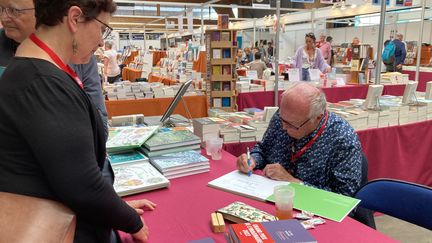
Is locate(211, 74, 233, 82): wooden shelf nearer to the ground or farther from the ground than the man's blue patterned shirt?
farther from the ground

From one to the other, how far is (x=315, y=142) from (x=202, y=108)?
10.2 ft

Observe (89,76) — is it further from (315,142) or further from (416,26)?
(416,26)

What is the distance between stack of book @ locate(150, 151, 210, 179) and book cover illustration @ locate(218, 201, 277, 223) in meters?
0.48

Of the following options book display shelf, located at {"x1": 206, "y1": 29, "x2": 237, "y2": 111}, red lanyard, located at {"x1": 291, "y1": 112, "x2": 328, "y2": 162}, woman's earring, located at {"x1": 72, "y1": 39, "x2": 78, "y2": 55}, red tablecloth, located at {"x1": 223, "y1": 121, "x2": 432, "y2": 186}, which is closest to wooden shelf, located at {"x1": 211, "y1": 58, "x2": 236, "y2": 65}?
book display shelf, located at {"x1": 206, "y1": 29, "x2": 237, "y2": 111}

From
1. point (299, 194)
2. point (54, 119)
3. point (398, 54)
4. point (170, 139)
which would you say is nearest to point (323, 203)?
point (299, 194)

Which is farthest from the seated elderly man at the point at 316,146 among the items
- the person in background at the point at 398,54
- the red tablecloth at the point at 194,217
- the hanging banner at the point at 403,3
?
the person in background at the point at 398,54

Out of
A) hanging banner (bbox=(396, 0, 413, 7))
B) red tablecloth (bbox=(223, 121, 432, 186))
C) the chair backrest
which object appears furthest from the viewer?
hanging banner (bbox=(396, 0, 413, 7))

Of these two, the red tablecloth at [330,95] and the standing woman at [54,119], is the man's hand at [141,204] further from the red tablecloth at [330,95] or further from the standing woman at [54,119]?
the red tablecloth at [330,95]

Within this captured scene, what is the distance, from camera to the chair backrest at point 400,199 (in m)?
1.48

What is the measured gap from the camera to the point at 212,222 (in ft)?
4.18

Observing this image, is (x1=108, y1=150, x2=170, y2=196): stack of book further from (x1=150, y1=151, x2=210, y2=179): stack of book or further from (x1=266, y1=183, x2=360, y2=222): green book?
(x1=266, y1=183, x2=360, y2=222): green book

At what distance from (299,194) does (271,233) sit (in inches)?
18.0

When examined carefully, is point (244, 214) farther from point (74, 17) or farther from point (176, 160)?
point (74, 17)

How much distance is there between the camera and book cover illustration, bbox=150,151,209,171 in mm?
1794
